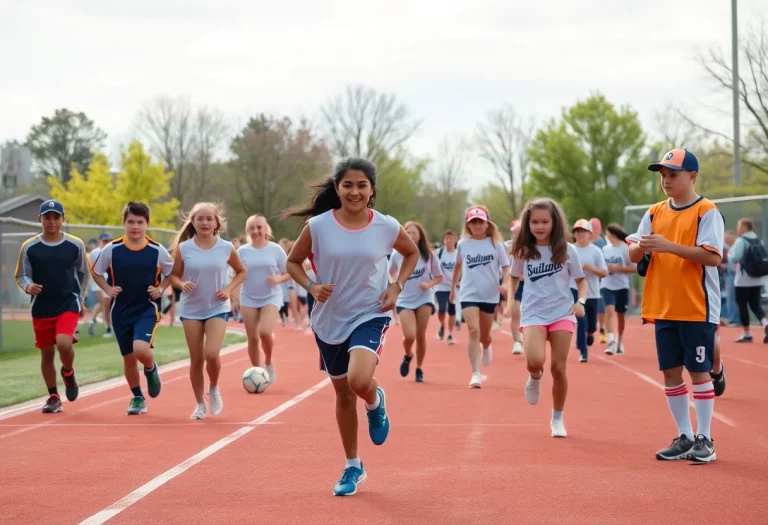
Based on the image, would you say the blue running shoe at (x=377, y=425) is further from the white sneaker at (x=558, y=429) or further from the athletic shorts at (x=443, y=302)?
the athletic shorts at (x=443, y=302)

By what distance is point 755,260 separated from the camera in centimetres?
2005

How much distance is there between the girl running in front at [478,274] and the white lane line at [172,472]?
297 centimetres

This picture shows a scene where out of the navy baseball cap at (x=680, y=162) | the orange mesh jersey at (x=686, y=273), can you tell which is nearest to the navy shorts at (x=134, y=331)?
the orange mesh jersey at (x=686, y=273)

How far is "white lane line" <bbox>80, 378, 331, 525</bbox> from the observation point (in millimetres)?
6195

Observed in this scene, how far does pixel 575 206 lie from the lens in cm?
7019

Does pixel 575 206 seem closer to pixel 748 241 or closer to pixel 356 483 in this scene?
pixel 748 241

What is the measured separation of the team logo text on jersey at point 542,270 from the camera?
9430 mm

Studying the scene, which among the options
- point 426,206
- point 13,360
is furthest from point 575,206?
point 13,360

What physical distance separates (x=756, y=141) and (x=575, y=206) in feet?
85.6

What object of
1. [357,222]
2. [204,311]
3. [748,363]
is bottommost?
[748,363]

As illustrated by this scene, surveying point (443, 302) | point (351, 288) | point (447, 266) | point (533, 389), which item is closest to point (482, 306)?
point (533, 389)

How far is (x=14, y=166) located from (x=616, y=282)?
56.1 m

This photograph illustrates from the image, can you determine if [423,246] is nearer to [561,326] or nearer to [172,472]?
[561,326]

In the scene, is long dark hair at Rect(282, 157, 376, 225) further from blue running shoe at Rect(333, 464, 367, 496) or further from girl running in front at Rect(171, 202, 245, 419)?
girl running in front at Rect(171, 202, 245, 419)
